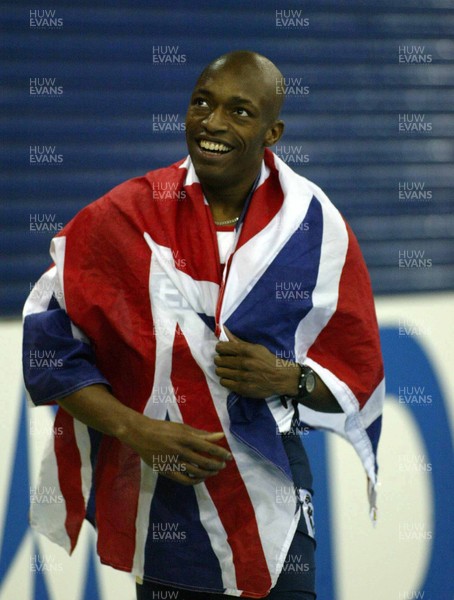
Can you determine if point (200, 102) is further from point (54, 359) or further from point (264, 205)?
point (54, 359)

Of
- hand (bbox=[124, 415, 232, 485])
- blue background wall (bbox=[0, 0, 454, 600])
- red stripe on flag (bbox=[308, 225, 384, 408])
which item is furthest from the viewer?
blue background wall (bbox=[0, 0, 454, 600])

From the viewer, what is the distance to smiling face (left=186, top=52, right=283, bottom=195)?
81.0 inches

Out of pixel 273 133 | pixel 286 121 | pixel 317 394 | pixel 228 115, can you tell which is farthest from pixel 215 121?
pixel 286 121

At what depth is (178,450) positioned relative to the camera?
197 cm

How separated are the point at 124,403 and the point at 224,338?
0.24 m

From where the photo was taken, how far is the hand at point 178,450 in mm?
1979

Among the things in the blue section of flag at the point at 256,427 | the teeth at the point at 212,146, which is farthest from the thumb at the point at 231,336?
the teeth at the point at 212,146

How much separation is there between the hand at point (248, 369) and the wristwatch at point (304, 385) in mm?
61

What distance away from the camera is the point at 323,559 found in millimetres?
3289

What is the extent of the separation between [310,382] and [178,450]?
0.31 meters

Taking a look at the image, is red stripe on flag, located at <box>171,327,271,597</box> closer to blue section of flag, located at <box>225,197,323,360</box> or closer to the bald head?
blue section of flag, located at <box>225,197,323,360</box>

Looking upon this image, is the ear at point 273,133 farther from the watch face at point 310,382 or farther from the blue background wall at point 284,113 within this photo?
the blue background wall at point 284,113

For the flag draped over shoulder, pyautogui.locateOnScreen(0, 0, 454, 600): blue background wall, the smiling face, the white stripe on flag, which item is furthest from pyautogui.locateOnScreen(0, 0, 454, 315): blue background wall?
the smiling face

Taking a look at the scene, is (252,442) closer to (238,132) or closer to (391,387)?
(238,132)
